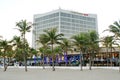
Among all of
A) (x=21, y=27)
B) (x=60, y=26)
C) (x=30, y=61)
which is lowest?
(x=30, y=61)

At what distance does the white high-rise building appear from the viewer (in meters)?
147

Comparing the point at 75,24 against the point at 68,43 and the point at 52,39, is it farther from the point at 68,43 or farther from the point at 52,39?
the point at 52,39

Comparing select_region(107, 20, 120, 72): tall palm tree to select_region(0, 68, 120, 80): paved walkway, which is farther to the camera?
select_region(107, 20, 120, 72): tall palm tree

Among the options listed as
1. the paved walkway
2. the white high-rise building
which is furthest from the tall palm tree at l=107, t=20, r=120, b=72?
the white high-rise building

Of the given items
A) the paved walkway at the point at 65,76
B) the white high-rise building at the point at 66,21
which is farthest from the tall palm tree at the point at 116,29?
the white high-rise building at the point at 66,21

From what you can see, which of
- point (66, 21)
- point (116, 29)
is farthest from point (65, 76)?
point (66, 21)

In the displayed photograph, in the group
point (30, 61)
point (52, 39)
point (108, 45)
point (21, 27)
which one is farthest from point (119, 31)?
point (30, 61)

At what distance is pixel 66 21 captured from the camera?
491 ft

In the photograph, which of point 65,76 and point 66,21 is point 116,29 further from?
point 66,21

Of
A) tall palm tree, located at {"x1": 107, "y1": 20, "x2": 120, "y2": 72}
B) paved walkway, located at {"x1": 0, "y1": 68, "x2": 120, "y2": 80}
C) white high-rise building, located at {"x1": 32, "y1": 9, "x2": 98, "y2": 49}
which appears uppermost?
white high-rise building, located at {"x1": 32, "y1": 9, "x2": 98, "y2": 49}

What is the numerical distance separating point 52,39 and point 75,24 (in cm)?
10633

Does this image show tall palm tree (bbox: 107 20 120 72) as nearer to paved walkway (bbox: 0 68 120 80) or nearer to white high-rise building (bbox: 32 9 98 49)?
paved walkway (bbox: 0 68 120 80)

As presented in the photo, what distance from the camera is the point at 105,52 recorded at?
72.5 meters

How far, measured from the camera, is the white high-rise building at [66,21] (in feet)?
481
